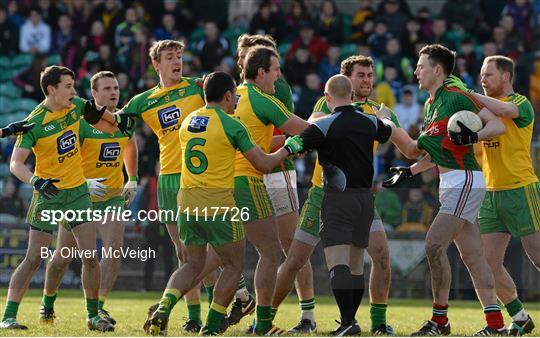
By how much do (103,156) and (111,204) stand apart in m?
0.54

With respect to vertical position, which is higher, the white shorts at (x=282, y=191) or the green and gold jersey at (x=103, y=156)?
the green and gold jersey at (x=103, y=156)

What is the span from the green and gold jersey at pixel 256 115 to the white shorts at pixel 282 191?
0.55 meters

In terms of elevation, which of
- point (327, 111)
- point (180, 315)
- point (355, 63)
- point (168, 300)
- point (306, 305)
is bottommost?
point (180, 315)

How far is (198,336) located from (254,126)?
81.9 inches

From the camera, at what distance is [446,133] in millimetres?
11211

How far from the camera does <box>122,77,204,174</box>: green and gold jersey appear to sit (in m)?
12.2

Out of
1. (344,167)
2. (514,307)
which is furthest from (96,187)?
(514,307)

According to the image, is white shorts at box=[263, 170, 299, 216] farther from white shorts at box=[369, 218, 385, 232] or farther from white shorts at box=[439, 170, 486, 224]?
white shorts at box=[439, 170, 486, 224]

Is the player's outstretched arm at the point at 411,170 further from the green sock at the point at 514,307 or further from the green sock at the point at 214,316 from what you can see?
the green sock at the point at 214,316

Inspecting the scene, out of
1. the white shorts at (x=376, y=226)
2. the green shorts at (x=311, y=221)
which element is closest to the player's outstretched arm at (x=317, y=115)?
the green shorts at (x=311, y=221)

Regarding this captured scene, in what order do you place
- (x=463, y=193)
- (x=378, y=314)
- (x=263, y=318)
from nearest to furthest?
(x=263, y=318) < (x=463, y=193) < (x=378, y=314)

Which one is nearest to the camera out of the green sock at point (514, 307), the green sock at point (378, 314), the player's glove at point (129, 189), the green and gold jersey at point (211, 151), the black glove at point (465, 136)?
the green and gold jersey at point (211, 151)

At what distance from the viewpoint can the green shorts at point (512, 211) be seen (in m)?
11.7

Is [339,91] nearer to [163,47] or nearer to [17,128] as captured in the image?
[163,47]
